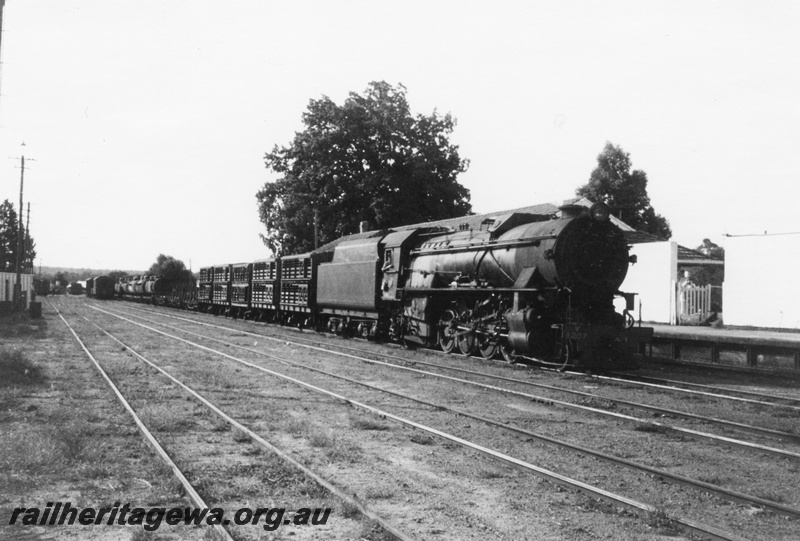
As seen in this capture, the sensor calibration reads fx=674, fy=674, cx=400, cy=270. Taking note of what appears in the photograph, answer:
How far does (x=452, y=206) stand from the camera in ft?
142

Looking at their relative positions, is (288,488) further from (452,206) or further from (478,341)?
(452,206)

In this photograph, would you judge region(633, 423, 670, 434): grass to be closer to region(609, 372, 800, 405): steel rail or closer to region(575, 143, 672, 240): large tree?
region(609, 372, 800, 405): steel rail

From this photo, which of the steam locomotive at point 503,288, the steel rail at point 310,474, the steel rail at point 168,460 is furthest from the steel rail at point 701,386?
the steel rail at point 168,460

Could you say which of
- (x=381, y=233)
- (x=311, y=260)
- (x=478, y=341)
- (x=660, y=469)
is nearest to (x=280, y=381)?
(x=478, y=341)

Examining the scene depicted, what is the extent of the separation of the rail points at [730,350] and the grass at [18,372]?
44.2 feet

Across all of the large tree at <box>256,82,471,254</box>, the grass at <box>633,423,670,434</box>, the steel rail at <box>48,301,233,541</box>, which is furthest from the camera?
the large tree at <box>256,82,471,254</box>

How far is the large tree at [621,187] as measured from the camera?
49.5m

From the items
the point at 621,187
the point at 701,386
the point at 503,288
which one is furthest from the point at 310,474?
the point at 621,187

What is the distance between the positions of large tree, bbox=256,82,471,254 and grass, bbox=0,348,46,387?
2768 cm

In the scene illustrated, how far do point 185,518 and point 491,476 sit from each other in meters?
2.68

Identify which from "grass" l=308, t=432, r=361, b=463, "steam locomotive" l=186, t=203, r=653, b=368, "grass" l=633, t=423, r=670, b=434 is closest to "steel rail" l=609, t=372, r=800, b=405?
"steam locomotive" l=186, t=203, r=653, b=368

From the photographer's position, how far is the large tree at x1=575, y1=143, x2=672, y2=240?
4950cm

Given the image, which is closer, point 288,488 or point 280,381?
point 288,488

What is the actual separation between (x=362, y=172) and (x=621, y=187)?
1983cm
